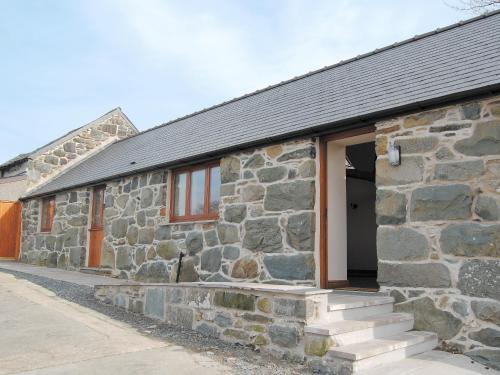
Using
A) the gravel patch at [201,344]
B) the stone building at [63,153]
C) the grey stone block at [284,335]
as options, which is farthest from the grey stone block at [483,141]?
the stone building at [63,153]

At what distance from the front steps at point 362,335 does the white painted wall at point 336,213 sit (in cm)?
114

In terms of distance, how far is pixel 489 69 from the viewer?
223 inches

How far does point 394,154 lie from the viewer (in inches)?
237

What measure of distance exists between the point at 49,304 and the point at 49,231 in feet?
25.8

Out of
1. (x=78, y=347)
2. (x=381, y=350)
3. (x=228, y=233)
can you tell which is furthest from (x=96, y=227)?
(x=381, y=350)

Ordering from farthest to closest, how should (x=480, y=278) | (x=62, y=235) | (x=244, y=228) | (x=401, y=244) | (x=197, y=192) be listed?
(x=62, y=235) < (x=197, y=192) < (x=244, y=228) < (x=401, y=244) < (x=480, y=278)

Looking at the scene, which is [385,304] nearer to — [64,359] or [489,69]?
[489,69]

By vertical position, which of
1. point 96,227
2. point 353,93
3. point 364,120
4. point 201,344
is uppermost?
point 353,93

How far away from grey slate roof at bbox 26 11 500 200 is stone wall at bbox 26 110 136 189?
5.93 m

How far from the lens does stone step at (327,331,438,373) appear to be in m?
4.38

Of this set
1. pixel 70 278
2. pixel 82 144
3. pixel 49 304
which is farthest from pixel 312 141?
pixel 82 144

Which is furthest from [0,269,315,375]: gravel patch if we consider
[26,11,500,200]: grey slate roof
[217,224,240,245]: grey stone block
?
[26,11,500,200]: grey slate roof

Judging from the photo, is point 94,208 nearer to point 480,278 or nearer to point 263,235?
point 263,235

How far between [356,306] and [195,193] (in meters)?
4.72
